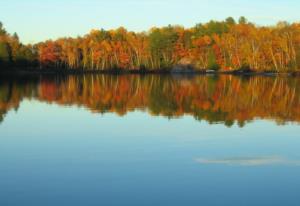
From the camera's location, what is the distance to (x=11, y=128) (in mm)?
21906

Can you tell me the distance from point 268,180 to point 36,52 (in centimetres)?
11640

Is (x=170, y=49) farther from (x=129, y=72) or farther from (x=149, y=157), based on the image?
(x=149, y=157)

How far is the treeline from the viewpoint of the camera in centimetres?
10394

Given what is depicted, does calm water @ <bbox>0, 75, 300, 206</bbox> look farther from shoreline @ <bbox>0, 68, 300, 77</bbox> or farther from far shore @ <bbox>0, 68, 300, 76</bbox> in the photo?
far shore @ <bbox>0, 68, 300, 76</bbox>

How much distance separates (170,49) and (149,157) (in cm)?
10804

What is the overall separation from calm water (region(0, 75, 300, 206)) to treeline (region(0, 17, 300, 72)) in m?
77.4

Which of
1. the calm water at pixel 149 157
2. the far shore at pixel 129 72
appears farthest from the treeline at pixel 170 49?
the calm water at pixel 149 157

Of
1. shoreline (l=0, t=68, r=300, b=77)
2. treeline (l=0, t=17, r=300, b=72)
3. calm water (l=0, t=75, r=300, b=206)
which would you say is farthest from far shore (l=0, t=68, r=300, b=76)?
calm water (l=0, t=75, r=300, b=206)

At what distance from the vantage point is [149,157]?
50.8ft

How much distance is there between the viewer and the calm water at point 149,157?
36.9 feet

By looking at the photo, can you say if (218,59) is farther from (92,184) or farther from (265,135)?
(92,184)

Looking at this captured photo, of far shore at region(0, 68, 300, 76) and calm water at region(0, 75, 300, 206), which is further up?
calm water at region(0, 75, 300, 206)

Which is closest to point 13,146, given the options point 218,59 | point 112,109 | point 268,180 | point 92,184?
point 92,184

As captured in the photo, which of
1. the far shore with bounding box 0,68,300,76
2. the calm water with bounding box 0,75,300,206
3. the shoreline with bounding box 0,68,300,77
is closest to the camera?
the calm water with bounding box 0,75,300,206
